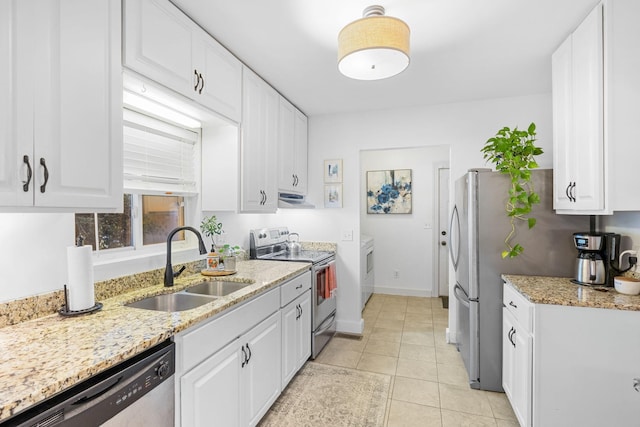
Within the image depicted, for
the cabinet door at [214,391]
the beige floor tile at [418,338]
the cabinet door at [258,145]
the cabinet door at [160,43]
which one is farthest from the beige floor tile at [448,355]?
the cabinet door at [160,43]

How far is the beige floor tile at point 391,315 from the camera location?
3938 mm

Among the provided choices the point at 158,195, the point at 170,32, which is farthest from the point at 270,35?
the point at 158,195

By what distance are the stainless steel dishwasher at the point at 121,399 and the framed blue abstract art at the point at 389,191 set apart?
4.11m

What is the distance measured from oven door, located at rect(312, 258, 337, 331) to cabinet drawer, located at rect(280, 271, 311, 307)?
0.15 m

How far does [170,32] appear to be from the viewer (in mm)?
1662

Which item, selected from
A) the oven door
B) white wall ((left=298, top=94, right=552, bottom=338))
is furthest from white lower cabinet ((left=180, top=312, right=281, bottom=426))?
white wall ((left=298, top=94, right=552, bottom=338))

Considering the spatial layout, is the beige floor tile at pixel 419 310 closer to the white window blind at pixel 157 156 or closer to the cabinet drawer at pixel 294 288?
the cabinet drawer at pixel 294 288

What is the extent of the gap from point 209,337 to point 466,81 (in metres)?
2.74

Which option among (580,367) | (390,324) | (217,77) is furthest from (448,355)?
(217,77)

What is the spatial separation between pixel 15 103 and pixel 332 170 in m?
2.80

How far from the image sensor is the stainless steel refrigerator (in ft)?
7.27

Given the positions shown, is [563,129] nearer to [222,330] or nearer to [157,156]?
[222,330]

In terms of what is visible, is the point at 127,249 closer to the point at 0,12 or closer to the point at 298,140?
the point at 0,12

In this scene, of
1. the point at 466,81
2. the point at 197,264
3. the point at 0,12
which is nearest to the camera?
the point at 0,12
